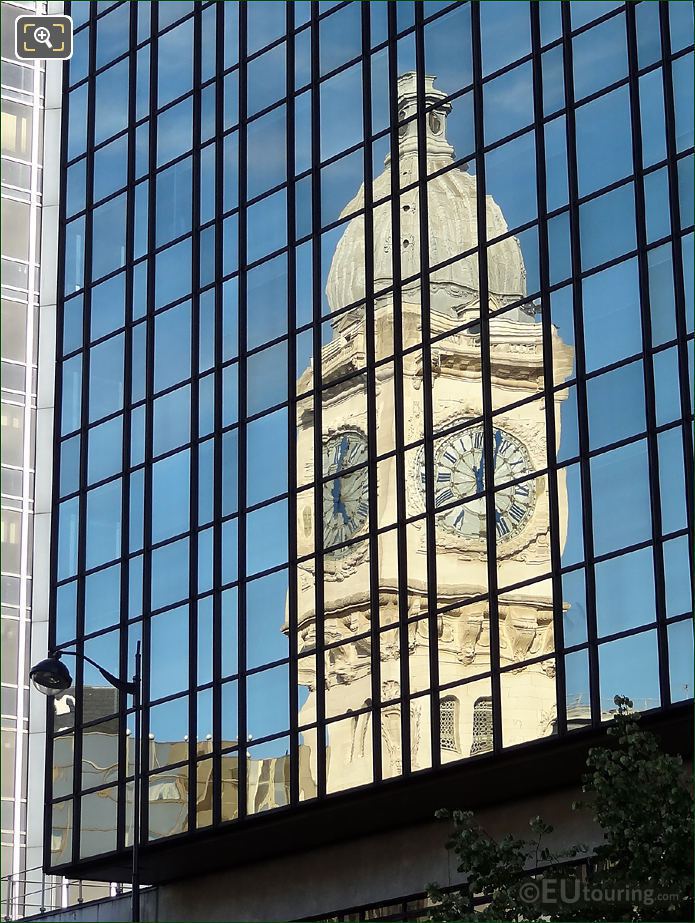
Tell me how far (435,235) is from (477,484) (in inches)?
222

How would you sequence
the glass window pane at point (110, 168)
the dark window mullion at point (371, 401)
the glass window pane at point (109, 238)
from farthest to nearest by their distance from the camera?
the glass window pane at point (110, 168) → the glass window pane at point (109, 238) → the dark window mullion at point (371, 401)

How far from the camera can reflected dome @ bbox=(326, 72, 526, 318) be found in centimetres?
3628

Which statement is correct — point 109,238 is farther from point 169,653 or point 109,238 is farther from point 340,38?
point 169,653

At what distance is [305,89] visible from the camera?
41.6 m

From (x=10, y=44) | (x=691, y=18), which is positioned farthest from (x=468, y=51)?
(x=10, y=44)

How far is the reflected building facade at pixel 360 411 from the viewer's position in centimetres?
3312

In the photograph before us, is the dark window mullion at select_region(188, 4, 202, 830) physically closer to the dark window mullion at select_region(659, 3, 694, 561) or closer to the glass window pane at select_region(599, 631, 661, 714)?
the glass window pane at select_region(599, 631, 661, 714)

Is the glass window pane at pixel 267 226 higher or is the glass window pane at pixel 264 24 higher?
the glass window pane at pixel 264 24

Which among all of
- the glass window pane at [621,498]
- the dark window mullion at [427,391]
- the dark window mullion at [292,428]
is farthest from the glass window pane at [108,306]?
the glass window pane at [621,498]

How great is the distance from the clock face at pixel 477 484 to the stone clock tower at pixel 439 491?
0.04 m

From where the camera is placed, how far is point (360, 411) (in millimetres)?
38688

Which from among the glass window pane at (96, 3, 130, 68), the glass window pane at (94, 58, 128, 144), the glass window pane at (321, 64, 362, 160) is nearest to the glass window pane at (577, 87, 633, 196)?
the glass window pane at (321, 64, 362, 160)

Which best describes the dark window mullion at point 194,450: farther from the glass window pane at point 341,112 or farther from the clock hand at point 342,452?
the clock hand at point 342,452

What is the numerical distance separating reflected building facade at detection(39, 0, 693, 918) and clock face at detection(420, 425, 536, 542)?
2.4 inches
